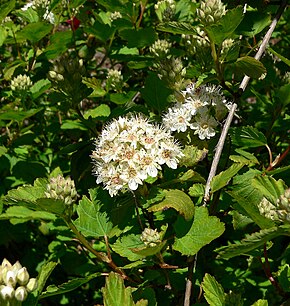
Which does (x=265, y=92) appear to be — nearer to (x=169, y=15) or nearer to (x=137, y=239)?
(x=169, y=15)

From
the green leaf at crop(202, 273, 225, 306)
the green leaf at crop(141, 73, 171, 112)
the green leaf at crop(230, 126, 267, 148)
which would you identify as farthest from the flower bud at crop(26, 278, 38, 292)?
the green leaf at crop(230, 126, 267, 148)

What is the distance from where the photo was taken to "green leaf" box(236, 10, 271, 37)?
198 cm

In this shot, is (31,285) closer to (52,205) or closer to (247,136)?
(52,205)

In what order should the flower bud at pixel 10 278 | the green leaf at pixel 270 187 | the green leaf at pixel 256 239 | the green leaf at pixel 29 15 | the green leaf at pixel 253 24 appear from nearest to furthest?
the green leaf at pixel 256 239 < the flower bud at pixel 10 278 < the green leaf at pixel 270 187 < the green leaf at pixel 253 24 < the green leaf at pixel 29 15

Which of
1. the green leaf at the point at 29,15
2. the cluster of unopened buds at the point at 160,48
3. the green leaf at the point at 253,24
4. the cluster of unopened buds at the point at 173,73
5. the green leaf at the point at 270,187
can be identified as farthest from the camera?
the green leaf at the point at 29,15

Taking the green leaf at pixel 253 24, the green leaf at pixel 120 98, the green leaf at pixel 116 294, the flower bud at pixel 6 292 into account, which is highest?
the green leaf at pixel 253 24

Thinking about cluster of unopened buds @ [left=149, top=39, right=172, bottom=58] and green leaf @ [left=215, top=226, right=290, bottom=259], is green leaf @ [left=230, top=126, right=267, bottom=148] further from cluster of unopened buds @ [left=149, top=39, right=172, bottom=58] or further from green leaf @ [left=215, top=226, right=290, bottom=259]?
green leaf @ [left=215, top=226, right=290, bottom=259]

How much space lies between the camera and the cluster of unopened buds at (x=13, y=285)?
1.30 m

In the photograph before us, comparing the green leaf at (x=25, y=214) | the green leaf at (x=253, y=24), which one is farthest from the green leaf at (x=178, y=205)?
the green leaf at (x=253, y=24)

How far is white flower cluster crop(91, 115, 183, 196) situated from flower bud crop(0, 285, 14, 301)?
0.41m

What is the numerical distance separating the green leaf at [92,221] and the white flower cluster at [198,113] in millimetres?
332

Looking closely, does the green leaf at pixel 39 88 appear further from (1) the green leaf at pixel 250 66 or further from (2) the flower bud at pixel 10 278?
(2) the flower bud at pixel 10 278

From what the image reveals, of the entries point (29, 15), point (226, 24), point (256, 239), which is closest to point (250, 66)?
point (226, 24)

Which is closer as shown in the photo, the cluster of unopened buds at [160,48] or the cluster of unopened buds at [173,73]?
the cluster of unopened buds at [173,73]
